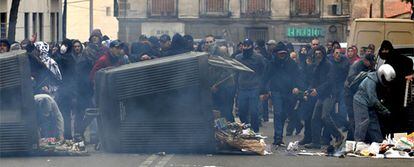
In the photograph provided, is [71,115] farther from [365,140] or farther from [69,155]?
[365,140]

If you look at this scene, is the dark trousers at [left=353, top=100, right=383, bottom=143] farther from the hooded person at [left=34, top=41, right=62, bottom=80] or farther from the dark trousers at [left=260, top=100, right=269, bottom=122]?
the dark trousers at [left=260, top=100, right=269, bottom=122]

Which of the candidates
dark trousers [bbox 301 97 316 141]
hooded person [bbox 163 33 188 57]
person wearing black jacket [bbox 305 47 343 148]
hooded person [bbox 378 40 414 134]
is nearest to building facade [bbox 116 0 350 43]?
hooded person [bbox 163 33 188 57]

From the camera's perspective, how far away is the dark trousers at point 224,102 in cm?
2006

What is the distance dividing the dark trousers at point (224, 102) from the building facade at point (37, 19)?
20.2 m

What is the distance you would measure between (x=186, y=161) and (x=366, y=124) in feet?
8.34

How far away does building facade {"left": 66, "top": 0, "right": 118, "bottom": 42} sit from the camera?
65.8 m

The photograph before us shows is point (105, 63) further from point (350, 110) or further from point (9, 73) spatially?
point (350, 110)

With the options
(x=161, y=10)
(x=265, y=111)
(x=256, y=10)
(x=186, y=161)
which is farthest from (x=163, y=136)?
(x=161, y=10)

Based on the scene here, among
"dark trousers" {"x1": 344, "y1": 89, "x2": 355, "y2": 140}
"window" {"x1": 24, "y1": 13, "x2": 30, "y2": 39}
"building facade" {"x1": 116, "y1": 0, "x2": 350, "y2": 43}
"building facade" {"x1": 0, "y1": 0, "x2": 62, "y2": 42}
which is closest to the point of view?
"dark trousers" {"x1": 344, "y1": 89, "x2": 355, "y2": 140}

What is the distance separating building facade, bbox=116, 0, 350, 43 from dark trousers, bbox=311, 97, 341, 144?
24144mm

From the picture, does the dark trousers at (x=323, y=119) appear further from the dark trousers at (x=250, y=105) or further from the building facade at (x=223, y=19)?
the building facade at (x=223, y=19)

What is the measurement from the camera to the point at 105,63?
18.7m

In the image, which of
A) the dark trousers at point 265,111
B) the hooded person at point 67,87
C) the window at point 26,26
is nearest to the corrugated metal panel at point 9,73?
the hooded person at point 67,87

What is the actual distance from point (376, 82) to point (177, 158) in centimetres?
274
